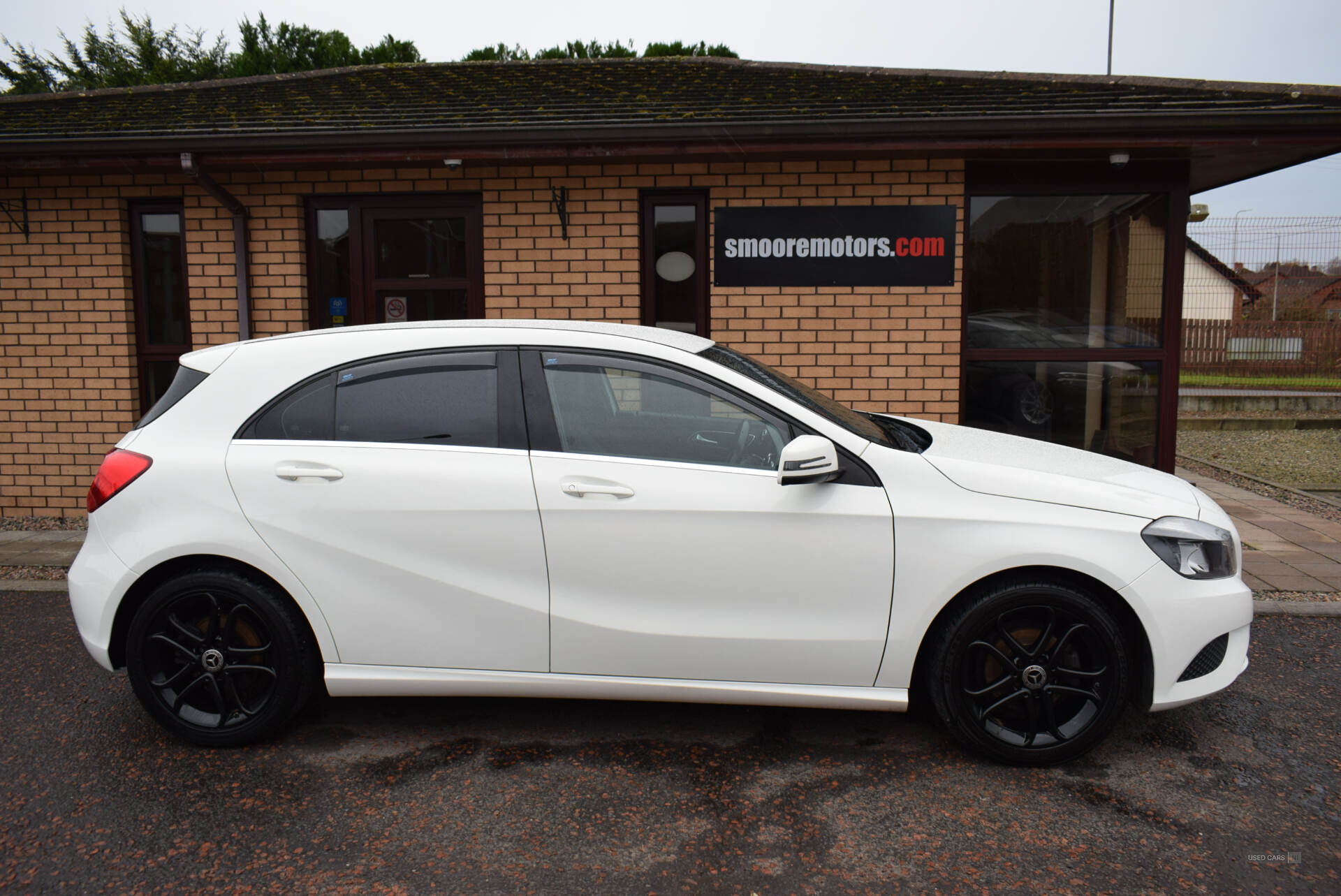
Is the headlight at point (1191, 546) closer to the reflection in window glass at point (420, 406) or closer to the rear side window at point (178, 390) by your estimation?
the reflection in window glass at point (420, 406)

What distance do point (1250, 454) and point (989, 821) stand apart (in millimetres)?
10598

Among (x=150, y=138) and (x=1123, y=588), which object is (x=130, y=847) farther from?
(x=150, y=138)

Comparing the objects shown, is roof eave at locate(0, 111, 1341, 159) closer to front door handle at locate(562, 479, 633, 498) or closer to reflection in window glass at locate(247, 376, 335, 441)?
reflection in window glass at locate(247, 376, 335, 441)

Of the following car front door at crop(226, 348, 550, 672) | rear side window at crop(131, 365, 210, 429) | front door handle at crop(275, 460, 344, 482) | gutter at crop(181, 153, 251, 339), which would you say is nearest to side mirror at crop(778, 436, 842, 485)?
car front door at crop(226, 348, 550, 672)

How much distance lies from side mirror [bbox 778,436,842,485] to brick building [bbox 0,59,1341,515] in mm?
3874

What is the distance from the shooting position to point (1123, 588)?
3.24m

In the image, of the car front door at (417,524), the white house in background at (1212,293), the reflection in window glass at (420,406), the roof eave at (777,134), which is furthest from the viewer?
the white house in background at (1212,293)

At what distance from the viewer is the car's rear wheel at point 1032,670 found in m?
3.28

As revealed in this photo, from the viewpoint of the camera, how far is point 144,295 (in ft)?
25.3

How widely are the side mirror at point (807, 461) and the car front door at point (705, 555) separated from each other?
0.30 ft

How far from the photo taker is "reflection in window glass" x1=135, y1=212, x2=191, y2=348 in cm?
765

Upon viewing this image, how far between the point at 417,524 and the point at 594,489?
26.1 inches

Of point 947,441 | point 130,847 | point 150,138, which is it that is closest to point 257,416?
point 130,847

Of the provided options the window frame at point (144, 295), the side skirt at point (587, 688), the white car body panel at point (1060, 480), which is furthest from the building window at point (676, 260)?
the side skirt at point (587, 688)
